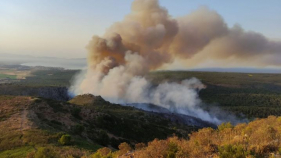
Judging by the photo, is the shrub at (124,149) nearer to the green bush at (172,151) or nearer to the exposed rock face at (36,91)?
the green bush at (172,151)

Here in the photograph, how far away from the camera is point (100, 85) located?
11750 centimetres

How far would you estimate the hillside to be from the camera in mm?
23938

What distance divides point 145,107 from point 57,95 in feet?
185

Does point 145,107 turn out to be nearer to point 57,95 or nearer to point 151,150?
point 57,95

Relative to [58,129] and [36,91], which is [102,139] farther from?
[36,91]

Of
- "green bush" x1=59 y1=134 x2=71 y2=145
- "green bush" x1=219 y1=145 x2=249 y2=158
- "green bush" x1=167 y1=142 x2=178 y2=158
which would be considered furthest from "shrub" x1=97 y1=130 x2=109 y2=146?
"green bush" x1=219 y1=145 x2=249 y2=158

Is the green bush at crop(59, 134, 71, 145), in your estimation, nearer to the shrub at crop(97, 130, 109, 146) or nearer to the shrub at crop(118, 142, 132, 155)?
the shrub at crop(118, 142, 132, 155)

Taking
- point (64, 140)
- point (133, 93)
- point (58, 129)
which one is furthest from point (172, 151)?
point (133, 93)

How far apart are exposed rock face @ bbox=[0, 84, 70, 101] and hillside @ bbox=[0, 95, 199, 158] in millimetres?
67343

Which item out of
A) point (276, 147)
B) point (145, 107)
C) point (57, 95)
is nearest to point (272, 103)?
point (145, 107)

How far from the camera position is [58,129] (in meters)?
35.7

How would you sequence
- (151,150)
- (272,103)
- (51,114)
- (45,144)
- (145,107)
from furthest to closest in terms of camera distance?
1. (272,103)
2. (145,107)
3. (51,114)
4. (45,144)
5. (151,150)

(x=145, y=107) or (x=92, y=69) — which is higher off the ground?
(x=92, y=69)

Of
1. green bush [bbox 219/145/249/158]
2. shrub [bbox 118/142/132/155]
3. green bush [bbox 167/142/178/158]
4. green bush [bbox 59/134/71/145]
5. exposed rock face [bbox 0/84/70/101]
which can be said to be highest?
green bush [bbox 219/145/249/158]
